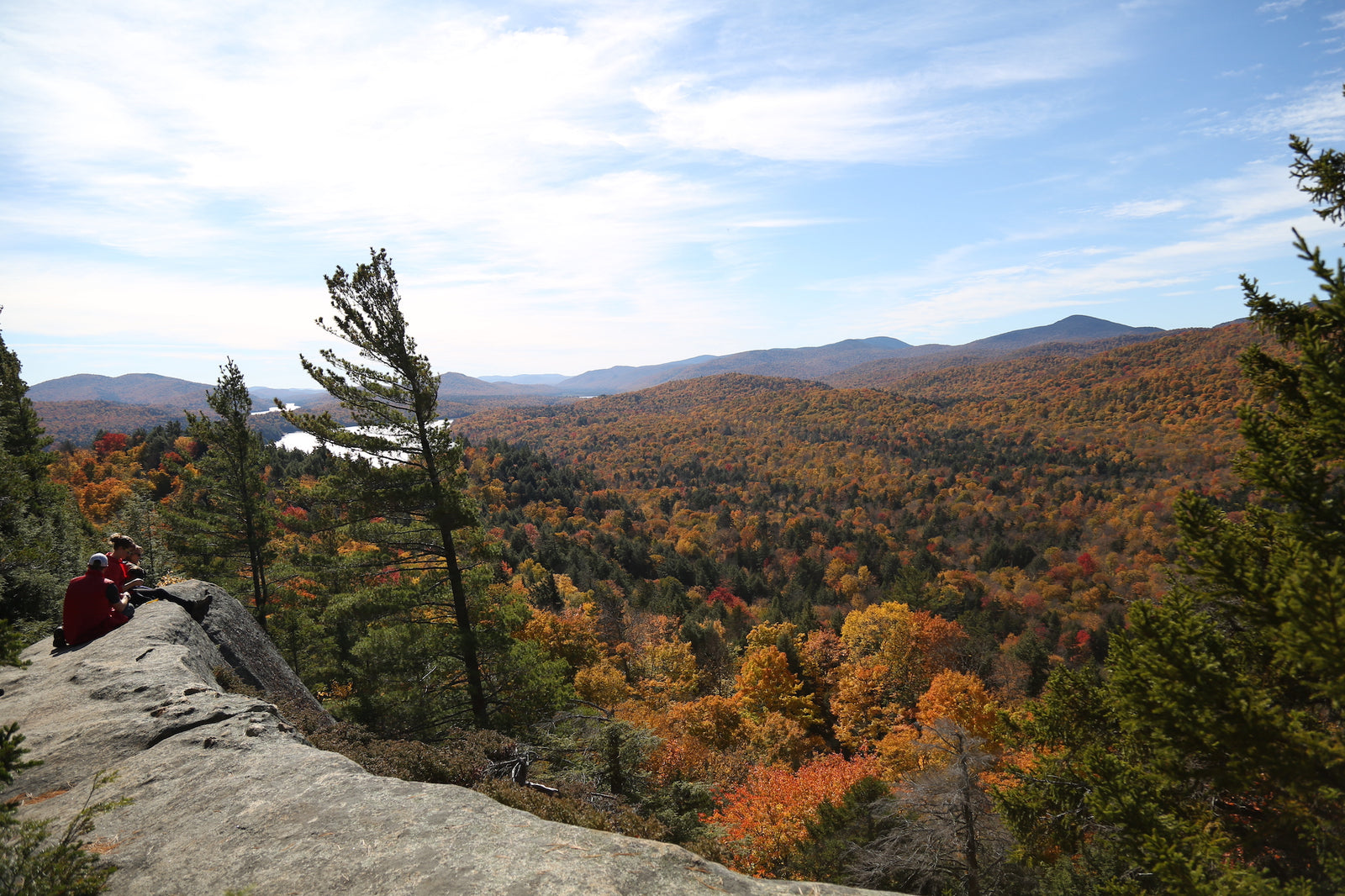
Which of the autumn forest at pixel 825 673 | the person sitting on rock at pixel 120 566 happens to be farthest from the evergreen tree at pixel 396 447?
the person sitting on rock at pixel 120 566

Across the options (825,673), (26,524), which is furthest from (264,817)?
(825,673)

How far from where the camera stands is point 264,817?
14.3 ft

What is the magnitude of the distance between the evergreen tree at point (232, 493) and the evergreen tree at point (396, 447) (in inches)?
408

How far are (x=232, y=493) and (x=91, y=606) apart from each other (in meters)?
14.2

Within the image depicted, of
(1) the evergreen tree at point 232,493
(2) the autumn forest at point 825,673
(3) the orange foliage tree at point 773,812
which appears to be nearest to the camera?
(2) the autumn forest at point 825,673

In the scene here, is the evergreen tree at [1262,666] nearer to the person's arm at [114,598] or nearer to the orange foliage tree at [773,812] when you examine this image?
the person's arm at [114,598]

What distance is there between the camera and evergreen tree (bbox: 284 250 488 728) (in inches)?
472

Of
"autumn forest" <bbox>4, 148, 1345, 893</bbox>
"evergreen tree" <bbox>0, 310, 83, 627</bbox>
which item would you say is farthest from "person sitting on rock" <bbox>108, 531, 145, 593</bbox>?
"autumn forest" <bbox>4, 148, 1345, 893</bbox>

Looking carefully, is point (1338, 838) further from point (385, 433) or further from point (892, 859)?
point (385, 433)

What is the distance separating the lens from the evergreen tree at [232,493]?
19719 mm

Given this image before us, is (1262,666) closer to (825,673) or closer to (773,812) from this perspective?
(773,812)

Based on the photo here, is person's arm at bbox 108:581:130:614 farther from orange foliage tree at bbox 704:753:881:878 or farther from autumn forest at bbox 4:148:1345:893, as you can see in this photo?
orange foliage tree at bbox 704:753:881:878

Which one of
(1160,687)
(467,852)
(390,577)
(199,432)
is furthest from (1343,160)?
(199,432)

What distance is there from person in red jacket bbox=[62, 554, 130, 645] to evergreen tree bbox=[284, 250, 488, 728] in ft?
13.6
